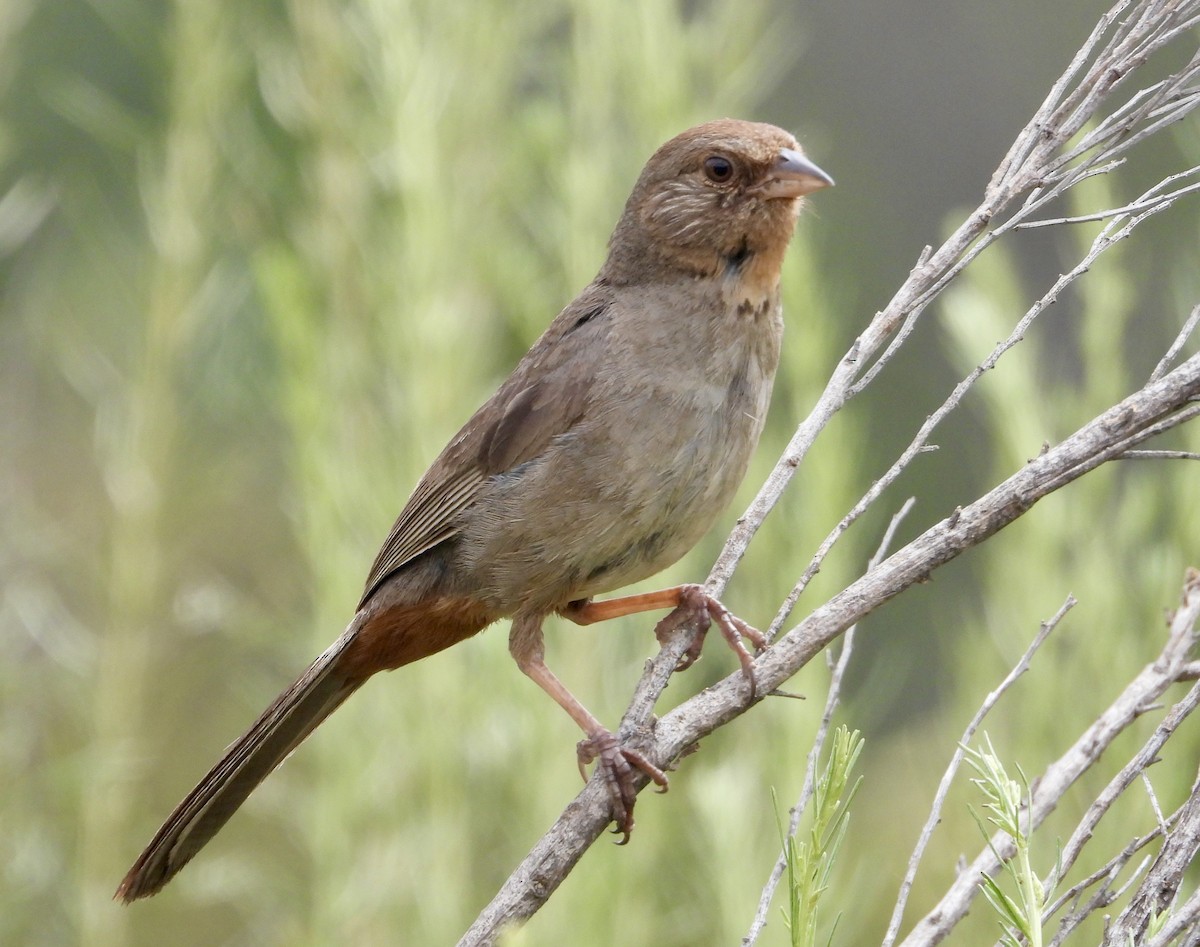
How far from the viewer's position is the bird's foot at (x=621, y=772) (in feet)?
8.71

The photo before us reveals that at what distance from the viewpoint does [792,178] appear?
3.73m

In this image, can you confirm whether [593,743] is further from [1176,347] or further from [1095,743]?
[1176,347]

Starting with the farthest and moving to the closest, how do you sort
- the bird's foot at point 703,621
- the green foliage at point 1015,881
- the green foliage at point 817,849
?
1. the bird's foot at point 703,621
2. the green foliage at point 817,849
3. the green foliage at point 1015,881

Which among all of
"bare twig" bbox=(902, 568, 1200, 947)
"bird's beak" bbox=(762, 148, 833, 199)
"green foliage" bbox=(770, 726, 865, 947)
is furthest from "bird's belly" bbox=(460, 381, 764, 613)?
"green foliage" bbox=(770, 726, 865, 947)

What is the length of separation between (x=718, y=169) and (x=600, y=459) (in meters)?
0.84

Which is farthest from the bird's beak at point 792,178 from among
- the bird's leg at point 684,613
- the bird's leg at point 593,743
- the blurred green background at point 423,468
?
the bird's leg at point 593,743

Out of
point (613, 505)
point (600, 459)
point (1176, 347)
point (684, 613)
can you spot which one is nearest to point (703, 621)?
point (684, 613)

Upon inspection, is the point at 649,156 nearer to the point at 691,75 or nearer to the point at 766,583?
the point at 691,75

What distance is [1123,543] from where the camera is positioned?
11.2 ft

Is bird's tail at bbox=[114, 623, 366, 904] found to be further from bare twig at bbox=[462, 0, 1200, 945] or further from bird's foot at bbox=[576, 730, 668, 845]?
bare twig at bbox=[462, 0, 1200, 945]

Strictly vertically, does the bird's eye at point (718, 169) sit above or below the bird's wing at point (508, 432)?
above

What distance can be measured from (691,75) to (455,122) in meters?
0.87

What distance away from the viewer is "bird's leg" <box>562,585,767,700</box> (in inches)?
121

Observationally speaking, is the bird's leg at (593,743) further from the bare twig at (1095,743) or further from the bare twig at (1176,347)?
the bare twig at (1176,347)
